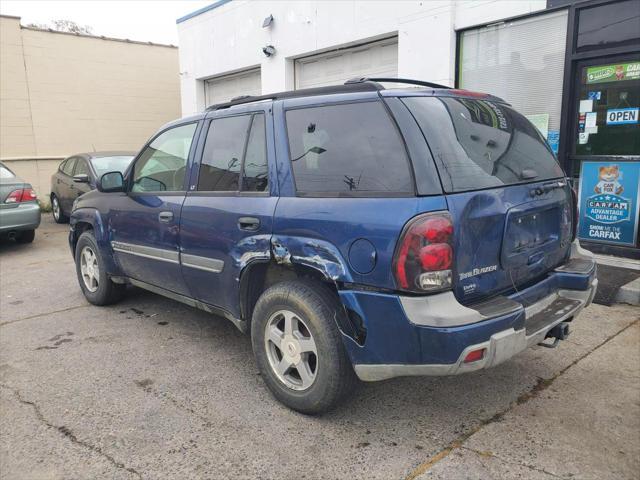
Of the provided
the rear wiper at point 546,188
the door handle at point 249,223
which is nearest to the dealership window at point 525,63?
the rear wiper at point 546,188

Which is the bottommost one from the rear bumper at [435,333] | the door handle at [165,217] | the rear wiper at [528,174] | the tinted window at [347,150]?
the rear bumper at [435,333]

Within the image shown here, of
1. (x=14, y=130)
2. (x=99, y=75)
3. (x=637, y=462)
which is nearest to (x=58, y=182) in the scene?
(x=14, y=130)

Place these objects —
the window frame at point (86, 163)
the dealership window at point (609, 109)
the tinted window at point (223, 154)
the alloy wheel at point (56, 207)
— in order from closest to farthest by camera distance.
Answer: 1. the tinted window at point (223, 154)
2. the dealership window at point (609, 109)
3. the window frame at point (86, 163)
4. the alloy wheel at point (56, 207)

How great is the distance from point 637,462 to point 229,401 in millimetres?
2332

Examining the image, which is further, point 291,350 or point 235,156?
point 235,156

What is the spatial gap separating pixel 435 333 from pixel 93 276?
13.5 ft

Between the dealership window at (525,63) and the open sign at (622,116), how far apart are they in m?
0.63

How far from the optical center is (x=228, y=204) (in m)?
3.52

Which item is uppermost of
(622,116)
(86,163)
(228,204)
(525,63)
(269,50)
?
(269,50)

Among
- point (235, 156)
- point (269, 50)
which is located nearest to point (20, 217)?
point (269, 50)

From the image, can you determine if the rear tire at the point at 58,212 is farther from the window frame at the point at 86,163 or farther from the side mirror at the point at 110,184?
the side mirror at the point at 110,184

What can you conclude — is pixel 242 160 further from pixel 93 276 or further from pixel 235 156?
pixel 93 276

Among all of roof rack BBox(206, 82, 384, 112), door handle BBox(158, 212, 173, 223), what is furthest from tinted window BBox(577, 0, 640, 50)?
door handle BBox(158, 212, 173, 223)

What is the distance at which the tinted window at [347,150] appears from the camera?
2.72 metres
